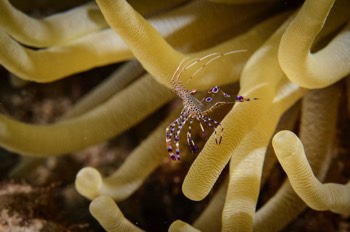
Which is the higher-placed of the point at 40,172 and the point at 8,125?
the point at 8,125

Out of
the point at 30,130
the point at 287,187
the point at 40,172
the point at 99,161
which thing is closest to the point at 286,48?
the point at 287,187

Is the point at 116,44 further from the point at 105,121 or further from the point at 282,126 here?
the point at 282,126

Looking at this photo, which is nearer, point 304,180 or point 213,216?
point 304,180

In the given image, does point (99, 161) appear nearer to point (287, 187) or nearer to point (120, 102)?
point (120, 102)

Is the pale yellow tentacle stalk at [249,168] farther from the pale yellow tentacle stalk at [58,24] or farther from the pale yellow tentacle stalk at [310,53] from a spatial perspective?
the pale yellow tentacle stalk at [58,24]

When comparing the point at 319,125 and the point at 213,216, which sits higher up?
the point at 319,125

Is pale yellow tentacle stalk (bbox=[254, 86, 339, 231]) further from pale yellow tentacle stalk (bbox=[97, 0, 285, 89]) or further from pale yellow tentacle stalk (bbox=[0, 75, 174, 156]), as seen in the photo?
pale yellow tentacle stalk (bbox=[0, 75, 174, 156])

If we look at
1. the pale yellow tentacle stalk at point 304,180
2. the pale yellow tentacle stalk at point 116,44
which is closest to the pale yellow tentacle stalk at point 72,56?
the pale yellow tentacle stalk at point 116,44

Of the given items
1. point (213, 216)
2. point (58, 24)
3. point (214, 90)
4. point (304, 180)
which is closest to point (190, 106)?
point (214, 90)

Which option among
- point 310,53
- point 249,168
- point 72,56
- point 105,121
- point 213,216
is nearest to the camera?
point 310,53
